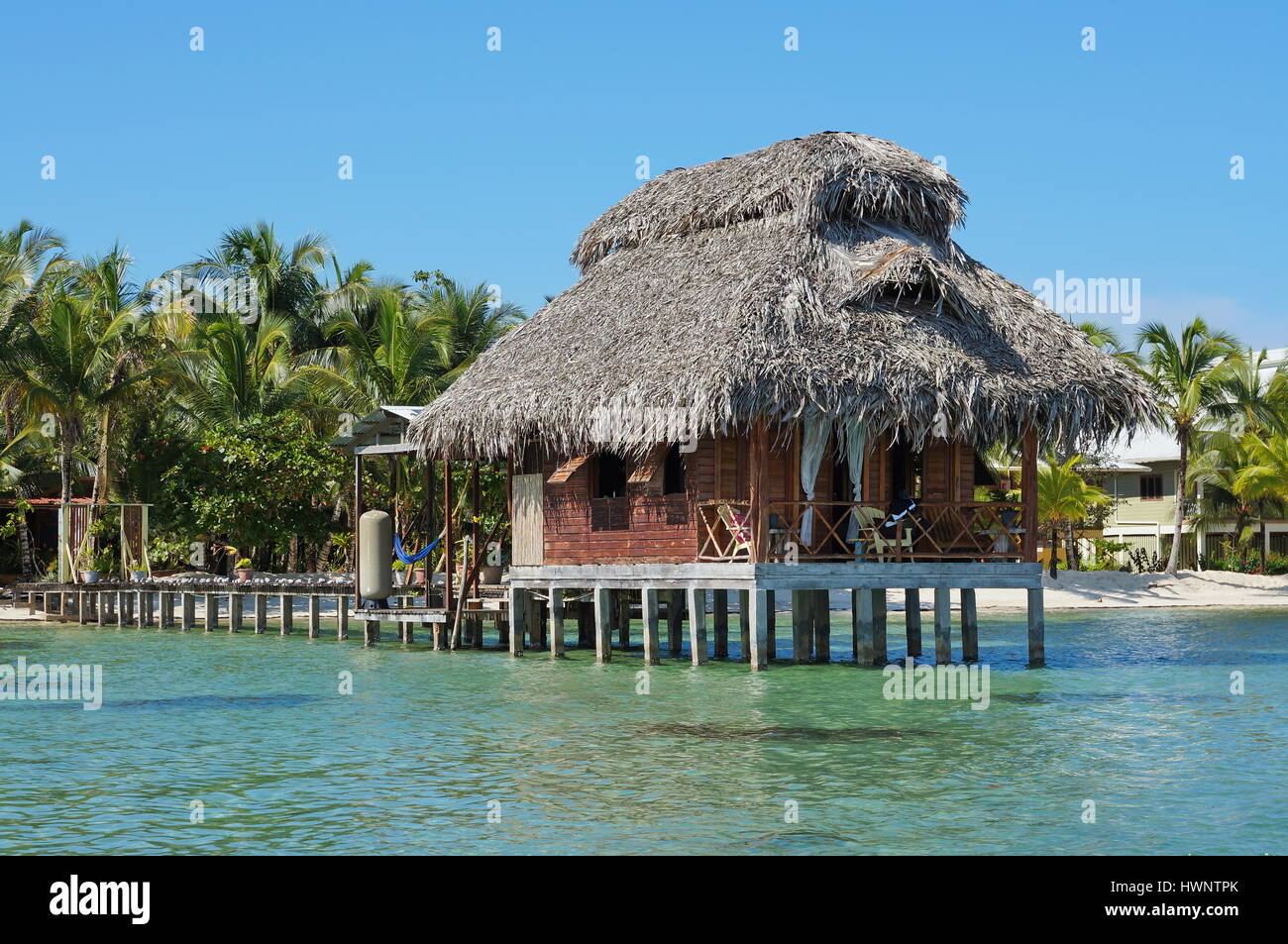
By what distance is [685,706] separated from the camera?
16750 mm

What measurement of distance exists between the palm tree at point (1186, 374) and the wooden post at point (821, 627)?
23411 mm

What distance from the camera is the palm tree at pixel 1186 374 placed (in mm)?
43344

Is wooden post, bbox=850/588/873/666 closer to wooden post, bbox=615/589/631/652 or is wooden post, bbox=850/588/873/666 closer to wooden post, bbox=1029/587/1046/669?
wooden post, bbox=1029/587/1046/669

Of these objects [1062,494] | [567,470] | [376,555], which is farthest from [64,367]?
[1062,494]

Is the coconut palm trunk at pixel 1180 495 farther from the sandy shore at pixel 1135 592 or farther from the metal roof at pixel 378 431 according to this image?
the metal roof at pixel 378 431

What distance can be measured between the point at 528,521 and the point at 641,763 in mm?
10759

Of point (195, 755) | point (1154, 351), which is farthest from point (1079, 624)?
point (195, 755)

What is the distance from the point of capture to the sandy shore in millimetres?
39969

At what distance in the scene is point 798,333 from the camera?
19.3 metres

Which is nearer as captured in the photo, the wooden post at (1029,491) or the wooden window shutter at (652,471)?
the wooden post at (1029,491)

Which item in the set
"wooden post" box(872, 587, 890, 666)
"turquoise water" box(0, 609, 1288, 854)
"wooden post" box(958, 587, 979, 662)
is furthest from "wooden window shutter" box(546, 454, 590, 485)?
"wooden post" box(958, 587, 979, 662)

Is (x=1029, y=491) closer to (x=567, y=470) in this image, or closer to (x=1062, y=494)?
(x=567, y=470)

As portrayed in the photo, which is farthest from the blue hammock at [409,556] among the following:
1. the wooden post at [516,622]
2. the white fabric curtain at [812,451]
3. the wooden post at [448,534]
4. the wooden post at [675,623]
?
the white fabric curtain at [812,451]
